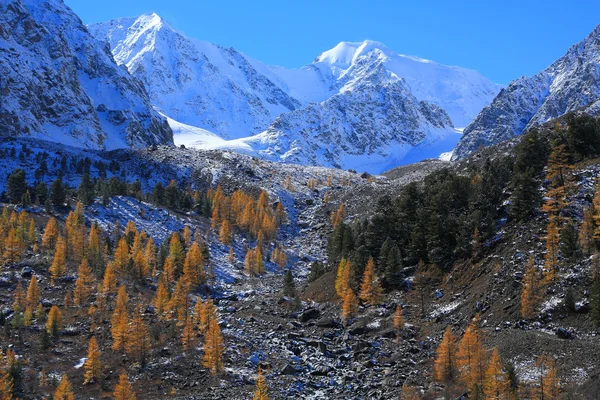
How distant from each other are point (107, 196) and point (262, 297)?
64439 millimetres

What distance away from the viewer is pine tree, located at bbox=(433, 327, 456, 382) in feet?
214

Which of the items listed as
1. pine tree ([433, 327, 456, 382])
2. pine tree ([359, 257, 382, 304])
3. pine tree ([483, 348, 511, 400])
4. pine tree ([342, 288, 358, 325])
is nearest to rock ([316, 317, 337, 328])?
pine tree ([342, 288, 358, 325])

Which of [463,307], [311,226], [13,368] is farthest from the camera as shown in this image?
[311,226]

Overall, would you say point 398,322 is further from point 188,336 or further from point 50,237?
point 50,237

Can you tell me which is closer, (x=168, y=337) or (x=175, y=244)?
(x=168, y=337)

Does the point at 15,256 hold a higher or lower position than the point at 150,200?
lower

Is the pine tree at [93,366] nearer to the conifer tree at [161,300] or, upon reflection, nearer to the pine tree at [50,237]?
the conifer tree at [161,300]

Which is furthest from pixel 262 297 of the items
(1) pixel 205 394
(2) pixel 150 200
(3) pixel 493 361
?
(2) pixel 150 200

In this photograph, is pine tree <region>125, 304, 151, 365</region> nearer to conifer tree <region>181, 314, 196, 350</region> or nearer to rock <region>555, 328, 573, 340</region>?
conifer tree <region>181, 314, 196, 350</region>

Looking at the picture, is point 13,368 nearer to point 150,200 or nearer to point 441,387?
point 441,387

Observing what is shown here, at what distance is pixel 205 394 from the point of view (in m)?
69.8

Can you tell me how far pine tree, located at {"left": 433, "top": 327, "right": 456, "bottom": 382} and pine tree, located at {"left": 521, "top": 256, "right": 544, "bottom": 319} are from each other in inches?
420

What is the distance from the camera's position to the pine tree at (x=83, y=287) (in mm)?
96688

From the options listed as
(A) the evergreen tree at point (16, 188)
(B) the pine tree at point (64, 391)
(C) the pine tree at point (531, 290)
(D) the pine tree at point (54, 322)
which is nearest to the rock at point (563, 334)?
(C) the pine tree at point (531, 290)
